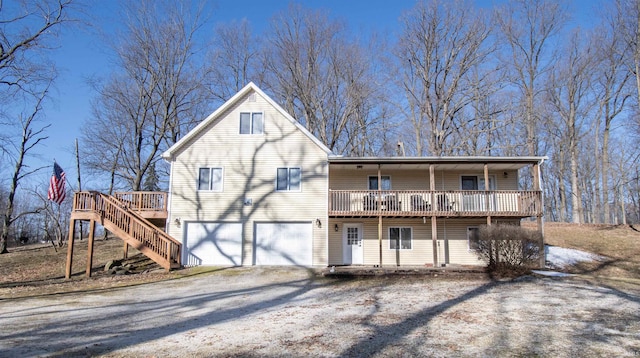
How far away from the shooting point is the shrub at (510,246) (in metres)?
14.4

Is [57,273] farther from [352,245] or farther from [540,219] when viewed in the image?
[540,219]

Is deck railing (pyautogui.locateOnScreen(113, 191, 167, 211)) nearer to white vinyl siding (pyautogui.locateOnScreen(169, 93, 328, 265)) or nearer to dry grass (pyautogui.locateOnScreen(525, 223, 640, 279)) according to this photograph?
white vinyl siding (pyautogui.locateOnScreen(169, 93, 328, 265))

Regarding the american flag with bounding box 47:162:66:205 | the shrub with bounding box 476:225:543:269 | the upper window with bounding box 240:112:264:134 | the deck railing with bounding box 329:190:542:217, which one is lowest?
the shrub with bounding box 476:225:543:269

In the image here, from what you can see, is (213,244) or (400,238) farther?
(400,238)

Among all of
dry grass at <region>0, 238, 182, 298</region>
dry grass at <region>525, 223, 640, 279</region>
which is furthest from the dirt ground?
dry grass at <region>525, 223, 640, 279</region>

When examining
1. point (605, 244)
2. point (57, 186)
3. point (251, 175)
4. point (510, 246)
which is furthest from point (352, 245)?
point (57, 186)

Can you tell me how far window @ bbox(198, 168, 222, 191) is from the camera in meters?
18.3

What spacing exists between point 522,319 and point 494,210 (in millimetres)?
10017

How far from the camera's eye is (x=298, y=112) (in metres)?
31.6

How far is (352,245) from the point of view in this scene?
19.0 meters

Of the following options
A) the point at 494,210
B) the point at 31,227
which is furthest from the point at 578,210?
the point at 31,227

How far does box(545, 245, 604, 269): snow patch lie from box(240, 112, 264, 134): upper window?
550 inches

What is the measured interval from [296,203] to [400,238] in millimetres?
5204

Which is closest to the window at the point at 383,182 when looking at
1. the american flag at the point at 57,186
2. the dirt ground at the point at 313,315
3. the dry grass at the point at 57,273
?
the dirt ground at the point at 313,315
